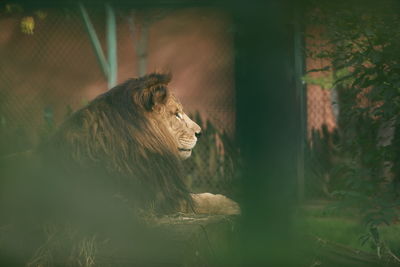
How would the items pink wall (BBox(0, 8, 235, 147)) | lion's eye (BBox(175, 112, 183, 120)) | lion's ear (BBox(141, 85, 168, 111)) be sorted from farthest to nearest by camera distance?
pink wall (BBox(0, 8, 235, 147)), lion's eye (BBox(175, 112, 183, 120)), lion's ear (BBox(141, 85, 168, 111))

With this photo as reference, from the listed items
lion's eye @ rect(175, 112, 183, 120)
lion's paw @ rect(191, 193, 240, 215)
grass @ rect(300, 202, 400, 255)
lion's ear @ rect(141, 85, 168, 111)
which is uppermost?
lion's ear @ rect(141, 85, 168, 111)

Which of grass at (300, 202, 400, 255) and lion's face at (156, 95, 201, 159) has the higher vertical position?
lion's face at (156, 95, 201, 159)

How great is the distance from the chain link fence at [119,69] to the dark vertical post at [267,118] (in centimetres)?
438

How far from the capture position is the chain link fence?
6090mm

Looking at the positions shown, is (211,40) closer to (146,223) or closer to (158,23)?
(158,23)

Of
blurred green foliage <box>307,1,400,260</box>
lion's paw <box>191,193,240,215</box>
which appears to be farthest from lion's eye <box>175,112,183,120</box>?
blurred green foliage <box>307,1,400,260</box>

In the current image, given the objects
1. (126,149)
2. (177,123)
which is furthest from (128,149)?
(177,123)

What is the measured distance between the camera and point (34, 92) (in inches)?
274

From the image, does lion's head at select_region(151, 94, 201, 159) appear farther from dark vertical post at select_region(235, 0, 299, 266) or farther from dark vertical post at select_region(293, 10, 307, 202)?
dark vertical post at select_region(235, 0, 299, 266)

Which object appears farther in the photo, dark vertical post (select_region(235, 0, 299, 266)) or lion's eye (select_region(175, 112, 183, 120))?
lion's eye (select_region(175, 112, 183, 120))

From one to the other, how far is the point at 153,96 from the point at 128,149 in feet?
1.04

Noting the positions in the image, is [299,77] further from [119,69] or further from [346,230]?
[119,69]

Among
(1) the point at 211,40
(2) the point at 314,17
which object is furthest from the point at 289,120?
(1) the point at 211,40

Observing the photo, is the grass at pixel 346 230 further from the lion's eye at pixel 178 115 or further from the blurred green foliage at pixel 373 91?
the lion's eye at pixel 178 115
